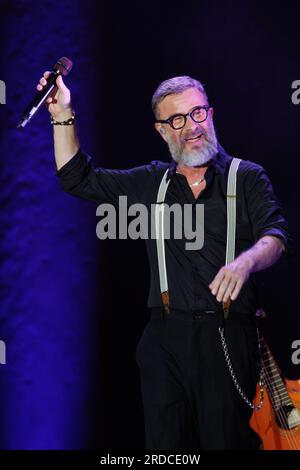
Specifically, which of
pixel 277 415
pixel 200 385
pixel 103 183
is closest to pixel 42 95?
pixel 103 183

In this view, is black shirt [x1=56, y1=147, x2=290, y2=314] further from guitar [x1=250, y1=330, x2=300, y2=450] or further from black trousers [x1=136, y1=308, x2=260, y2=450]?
guitar [x1=250, y1=330, x2=300, y2=450]

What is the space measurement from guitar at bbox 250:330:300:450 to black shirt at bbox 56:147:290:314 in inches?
10.0

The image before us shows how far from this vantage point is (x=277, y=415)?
2.18 m

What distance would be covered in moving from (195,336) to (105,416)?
816 millimetres

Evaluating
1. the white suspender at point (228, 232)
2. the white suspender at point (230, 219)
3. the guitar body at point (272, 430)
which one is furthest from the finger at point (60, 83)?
the guitar body at point (272, 430)

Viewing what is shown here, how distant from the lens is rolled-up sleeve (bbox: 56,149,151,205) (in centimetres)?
220

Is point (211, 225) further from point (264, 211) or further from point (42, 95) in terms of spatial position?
point (42, 95)

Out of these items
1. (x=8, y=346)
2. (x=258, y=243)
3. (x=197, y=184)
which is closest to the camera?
(x=258, y=243)

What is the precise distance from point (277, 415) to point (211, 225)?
61 centimetres

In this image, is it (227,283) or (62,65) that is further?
Result: (62,65)

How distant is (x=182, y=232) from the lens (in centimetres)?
207

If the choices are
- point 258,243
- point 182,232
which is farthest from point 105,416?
point 258,243

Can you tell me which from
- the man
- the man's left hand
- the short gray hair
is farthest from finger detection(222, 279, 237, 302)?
the short gray hair

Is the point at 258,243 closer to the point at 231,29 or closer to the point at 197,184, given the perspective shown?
the point at 197,184
